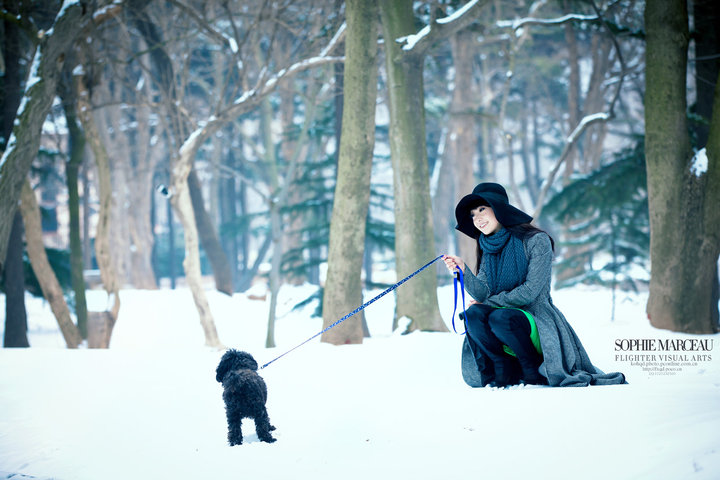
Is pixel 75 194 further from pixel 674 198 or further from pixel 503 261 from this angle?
pixel 674 198

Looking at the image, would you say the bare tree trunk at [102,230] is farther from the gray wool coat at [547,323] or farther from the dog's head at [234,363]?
the gray wool coat at [547,323]

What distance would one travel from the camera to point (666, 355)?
6.03m

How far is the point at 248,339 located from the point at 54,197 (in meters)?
23.9

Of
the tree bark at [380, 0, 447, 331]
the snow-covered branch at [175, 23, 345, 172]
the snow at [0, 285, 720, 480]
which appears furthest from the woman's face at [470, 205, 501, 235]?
the snow-covered branch at [175, 23, 345, 172]

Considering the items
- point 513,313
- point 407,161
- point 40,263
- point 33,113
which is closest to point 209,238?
point 40,263

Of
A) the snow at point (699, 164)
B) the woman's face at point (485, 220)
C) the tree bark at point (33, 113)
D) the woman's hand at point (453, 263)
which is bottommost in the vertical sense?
the woman's hand at point (453, 263)

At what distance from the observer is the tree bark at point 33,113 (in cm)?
775

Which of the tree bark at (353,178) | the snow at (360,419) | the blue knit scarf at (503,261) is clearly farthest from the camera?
the tree bark at (353,178)

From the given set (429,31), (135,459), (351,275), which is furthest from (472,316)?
(429,31)

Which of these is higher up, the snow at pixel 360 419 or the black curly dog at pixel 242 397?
the black curly dog at pixel 242 397

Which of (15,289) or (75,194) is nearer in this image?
(15,289)

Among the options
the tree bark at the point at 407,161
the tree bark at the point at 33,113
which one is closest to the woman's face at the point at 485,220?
the tree bark at the point at 407,161

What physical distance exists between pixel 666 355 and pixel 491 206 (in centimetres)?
271

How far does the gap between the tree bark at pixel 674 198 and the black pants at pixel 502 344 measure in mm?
4200
